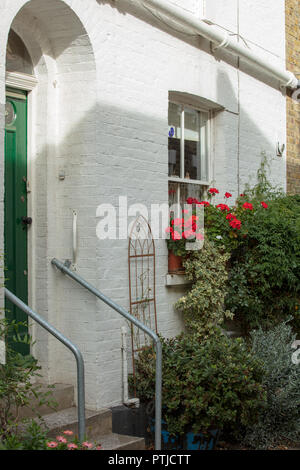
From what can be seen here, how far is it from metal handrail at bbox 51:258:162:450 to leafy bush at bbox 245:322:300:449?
1.06m

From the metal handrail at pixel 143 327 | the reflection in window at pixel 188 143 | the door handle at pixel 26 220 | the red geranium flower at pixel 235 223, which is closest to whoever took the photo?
the metal handrail at pixel 143 327

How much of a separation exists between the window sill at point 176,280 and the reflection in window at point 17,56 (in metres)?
2.27

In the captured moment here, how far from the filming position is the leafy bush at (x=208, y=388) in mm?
4598

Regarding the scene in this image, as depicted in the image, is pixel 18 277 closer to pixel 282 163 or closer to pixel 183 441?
pixel 183 441

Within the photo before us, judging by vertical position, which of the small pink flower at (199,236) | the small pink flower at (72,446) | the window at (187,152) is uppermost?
the window at (187,152)

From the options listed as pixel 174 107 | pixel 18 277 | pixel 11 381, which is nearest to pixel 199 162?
pixel 174 107

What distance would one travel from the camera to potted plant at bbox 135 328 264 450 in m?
4.60

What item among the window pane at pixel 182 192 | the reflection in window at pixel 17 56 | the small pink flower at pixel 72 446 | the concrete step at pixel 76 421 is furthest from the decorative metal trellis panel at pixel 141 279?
the small pink flower at pixel 72 446

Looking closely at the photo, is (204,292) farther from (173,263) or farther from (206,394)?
(206,394)

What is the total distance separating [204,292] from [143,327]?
1.43m

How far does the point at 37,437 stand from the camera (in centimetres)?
334

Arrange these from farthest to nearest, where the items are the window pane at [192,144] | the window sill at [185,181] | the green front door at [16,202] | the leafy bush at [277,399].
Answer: the window pane at [192,144]
the window sill at [185,181]
the leafy bush at [277,399]
the green front door at [16,202]

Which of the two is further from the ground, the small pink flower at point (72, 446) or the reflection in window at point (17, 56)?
the reflection in window at point (17, 56)

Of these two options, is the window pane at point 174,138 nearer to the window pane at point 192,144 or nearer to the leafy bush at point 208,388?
the window pane at point 192,144
